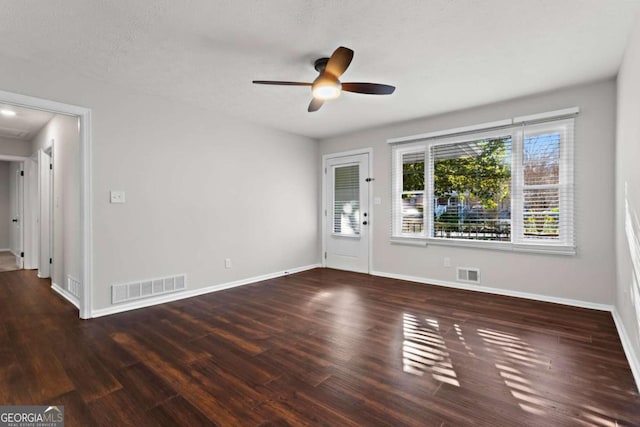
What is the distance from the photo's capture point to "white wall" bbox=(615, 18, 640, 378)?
7.09 feet

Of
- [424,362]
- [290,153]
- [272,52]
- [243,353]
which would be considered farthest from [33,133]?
[424,362]

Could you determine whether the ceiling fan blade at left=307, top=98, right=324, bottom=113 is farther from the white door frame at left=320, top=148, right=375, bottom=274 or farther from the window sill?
the window sill

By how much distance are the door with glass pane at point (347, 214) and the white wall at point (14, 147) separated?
590cm

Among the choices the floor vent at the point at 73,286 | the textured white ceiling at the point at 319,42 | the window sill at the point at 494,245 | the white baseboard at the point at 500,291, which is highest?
the textured white ceiling at the point at 319,42

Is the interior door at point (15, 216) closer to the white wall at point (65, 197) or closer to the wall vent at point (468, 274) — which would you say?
the white wall at point (65, 197)

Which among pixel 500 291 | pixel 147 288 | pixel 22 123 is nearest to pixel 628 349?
pixel 500 291

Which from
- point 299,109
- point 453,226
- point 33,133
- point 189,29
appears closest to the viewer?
point 189,29

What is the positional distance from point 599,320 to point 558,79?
2572mm

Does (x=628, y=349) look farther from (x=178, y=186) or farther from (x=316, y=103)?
(x=178, y=186)

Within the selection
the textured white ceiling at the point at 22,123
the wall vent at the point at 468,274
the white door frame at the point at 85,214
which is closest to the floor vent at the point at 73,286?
the white door frame at the point at 85,214

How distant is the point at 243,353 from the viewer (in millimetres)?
2451

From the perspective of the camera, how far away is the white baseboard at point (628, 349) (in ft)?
6.71

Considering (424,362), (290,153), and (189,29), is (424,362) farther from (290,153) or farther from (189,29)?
(290,153)

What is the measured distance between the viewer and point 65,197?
13.6 feet
